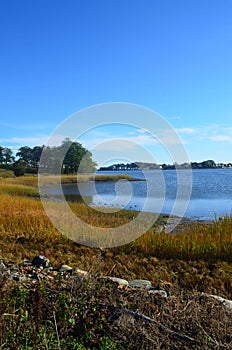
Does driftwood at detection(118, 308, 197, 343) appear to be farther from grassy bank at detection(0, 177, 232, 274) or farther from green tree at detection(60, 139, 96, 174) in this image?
green tree at detection(60, 139, 96, 174)

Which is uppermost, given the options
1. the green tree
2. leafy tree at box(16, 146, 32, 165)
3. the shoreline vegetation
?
leafy tree at box(16, 146, 32, 165)

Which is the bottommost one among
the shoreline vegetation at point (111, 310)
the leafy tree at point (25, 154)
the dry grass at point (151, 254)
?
the dry grass at point (151, 254)

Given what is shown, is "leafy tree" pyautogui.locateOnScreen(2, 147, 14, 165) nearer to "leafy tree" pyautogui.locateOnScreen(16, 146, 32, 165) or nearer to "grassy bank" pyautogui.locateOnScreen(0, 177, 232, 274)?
"leafy tree" pyautogui.locateOnScreen(16, 146, 32, 165)

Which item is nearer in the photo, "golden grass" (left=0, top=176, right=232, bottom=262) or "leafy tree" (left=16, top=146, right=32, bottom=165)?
"golden grass" (left=0, top=176, right=232, bottom=262)

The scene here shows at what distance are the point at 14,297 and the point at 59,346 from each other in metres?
0.86

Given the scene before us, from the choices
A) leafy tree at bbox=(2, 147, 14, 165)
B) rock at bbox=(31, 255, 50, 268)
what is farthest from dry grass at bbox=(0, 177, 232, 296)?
leafy tree at bbox=(2, 147, 14, 165)

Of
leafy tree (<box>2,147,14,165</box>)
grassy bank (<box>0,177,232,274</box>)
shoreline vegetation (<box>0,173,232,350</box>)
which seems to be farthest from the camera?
leafy tree (<box>2,147,14,165</box>)

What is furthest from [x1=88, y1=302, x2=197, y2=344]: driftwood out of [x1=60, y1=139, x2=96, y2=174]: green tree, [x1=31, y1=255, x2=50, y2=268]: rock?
[x1=60, y1=139, x2=96, y2=174]: green tree

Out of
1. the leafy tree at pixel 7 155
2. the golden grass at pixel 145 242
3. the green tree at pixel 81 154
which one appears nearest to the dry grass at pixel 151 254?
the golden grass at pixel 145 242

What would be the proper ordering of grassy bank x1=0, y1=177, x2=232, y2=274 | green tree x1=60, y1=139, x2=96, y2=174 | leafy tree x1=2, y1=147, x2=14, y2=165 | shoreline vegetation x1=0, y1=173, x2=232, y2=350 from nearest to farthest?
shoreline vegetation x1=0, y1=173, x2=232, y2=350
grassy bank x1=0, y1=177, x2=232, y2=274
green tree x1=60, y1=139, x2=96, y2=174
leafy tree x1=2, y1=147, x2=14, y2=165

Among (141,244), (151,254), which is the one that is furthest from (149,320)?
(141,244)

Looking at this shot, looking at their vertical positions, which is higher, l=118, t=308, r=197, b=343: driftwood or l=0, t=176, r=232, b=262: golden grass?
l=118, t=308, r=197, b=343: driftwood

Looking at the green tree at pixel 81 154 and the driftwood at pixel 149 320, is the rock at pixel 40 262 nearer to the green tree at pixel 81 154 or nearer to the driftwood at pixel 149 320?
the driftwood at pixel 149 320

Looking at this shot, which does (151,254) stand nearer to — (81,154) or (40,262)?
(40,262)
